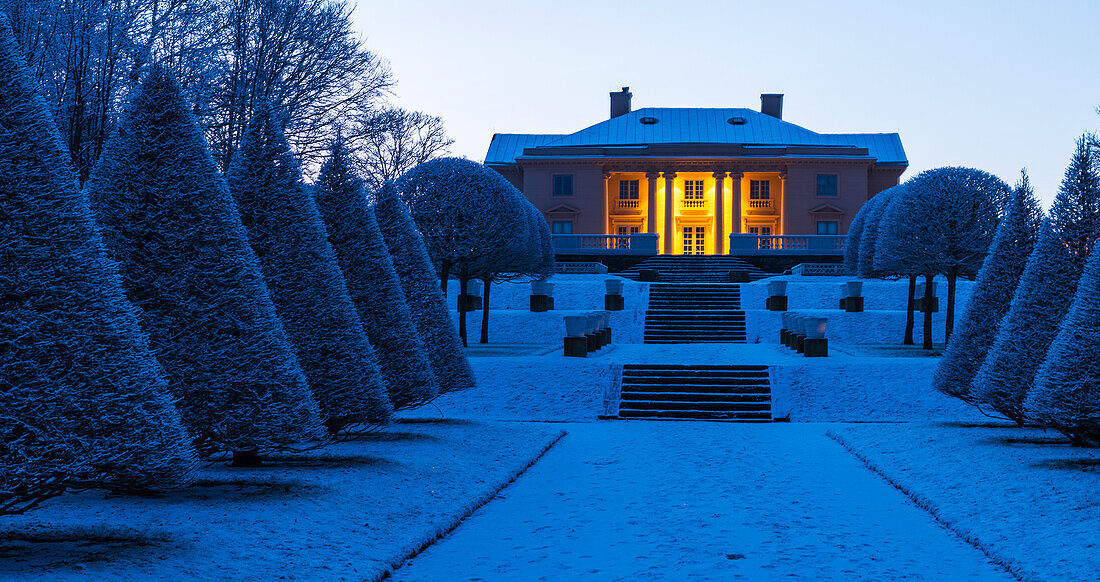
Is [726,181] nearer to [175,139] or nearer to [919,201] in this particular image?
[919,201]

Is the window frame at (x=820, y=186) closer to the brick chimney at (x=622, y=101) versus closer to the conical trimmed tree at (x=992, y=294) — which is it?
the brick chimney at (x=622, y=101)

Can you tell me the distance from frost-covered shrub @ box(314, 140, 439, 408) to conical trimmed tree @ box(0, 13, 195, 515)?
5619 mm

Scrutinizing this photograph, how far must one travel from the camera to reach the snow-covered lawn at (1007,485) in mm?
7711

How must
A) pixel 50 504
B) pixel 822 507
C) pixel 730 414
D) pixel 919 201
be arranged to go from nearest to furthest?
pixel 50 504 → pixel 822 507 → pixel 730 414 → pixel 919 201

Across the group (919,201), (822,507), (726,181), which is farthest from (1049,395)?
(726,181)

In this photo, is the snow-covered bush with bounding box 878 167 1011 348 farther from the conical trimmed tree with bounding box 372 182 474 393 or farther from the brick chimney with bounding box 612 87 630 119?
the brick chimney with bounding box 612 87 630 119

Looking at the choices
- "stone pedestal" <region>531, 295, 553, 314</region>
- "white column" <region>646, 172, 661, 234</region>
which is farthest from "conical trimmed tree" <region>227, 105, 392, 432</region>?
"white column" <region>646, 172, 661, 234</region>

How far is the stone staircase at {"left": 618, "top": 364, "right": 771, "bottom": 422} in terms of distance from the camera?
1861cm

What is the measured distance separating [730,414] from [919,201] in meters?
11.3

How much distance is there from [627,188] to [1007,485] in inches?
2062

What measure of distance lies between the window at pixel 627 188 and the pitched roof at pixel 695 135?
2.59 m

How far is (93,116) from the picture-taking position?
2191 cm

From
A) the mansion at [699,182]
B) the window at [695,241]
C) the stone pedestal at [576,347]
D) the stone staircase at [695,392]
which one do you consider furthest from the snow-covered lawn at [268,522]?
the window at [695,241]

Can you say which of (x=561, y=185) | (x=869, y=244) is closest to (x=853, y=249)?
(x=869, y=244)
